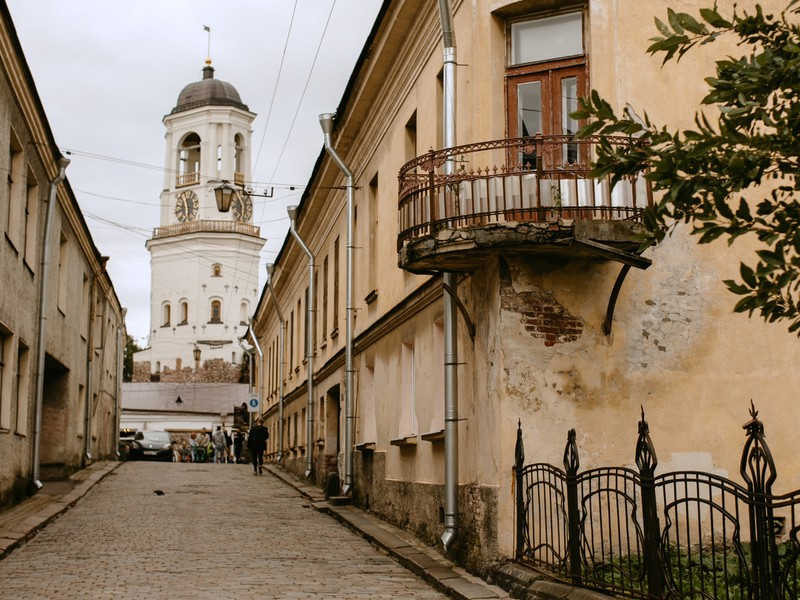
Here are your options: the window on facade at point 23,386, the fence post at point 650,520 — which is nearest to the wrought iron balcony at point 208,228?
the window on facade at point 23,386

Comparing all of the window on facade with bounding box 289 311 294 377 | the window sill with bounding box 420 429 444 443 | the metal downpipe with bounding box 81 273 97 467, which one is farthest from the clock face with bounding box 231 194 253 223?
the window sill with bounding box 420 429 444 443

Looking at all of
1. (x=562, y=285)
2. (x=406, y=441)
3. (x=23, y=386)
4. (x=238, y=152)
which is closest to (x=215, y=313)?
(x=238, y=152)

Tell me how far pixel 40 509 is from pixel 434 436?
742 centimetres

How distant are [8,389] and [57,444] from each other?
733 cm

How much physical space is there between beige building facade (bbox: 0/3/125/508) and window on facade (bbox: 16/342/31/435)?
2 centimetres

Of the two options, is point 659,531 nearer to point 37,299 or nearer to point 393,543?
point 393,543

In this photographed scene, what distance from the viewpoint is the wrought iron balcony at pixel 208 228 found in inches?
3327

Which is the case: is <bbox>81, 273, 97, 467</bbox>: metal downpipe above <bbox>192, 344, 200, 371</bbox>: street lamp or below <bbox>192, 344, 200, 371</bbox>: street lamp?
below

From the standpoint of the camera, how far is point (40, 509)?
55.6 feet

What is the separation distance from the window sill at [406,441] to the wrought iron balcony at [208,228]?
71.4 metres

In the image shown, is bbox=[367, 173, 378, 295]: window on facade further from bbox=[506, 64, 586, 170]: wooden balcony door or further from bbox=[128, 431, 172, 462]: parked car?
bbox=[128, 431, 172, 462]: parked car

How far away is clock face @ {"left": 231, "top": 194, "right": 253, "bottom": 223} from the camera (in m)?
84.8

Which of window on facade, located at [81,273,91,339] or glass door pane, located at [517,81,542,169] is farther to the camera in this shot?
window on facade, located at [81,273,91,339]

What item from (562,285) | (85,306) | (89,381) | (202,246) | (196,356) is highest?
(202,246)
